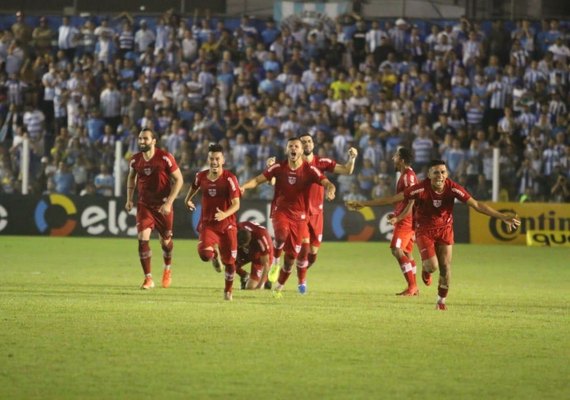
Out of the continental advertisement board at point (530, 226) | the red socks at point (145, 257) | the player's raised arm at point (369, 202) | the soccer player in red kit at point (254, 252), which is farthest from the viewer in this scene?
the continental advertisement board at point (530, 226)

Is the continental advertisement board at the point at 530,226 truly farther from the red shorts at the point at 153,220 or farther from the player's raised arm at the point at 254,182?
the player's raised arm at the point at 254,182

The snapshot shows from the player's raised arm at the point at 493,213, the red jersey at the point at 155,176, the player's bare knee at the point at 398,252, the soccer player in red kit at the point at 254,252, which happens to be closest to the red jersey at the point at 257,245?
the soccer player in red kit at the point at 254,252

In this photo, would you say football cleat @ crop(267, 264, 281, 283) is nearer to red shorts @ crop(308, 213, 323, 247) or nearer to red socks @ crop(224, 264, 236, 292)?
red shorts @ crop(308, 213, 323, 247)

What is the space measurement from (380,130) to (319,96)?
244cm

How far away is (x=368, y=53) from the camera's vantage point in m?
31.0

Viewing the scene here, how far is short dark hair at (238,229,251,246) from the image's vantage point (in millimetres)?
15703

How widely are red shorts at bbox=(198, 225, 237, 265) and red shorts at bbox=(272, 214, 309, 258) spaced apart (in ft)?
3.38

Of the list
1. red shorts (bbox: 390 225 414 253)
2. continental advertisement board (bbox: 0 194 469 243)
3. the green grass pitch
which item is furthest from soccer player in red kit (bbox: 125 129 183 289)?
continental advertisement board (bbox: 0 194 469 243)

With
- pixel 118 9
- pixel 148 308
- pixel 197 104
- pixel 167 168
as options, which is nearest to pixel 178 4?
pixel 118 9

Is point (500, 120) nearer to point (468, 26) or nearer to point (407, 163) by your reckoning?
point (468, 26)

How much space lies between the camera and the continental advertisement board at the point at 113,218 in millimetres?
27203

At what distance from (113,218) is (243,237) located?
12416 mm

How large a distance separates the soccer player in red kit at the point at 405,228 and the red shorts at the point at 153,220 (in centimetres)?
290

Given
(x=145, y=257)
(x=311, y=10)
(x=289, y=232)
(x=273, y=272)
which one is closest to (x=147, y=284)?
(x=145, y=257)
